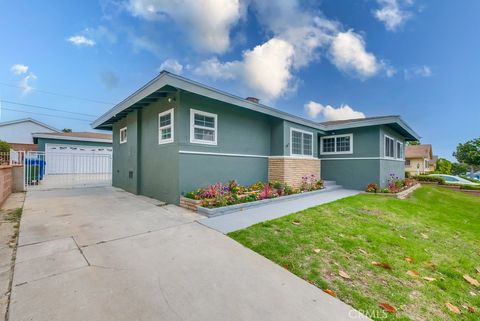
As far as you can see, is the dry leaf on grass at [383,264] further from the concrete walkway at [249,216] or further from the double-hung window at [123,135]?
the double-hung window at [123,135]

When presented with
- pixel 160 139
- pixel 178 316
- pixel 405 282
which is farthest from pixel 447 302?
pixel 160 139

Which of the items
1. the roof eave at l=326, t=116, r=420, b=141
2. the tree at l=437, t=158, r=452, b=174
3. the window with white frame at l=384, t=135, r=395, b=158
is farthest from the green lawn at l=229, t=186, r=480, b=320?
the tree at l=437, t=158, r=452, b=174

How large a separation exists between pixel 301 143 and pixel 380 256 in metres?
7.06

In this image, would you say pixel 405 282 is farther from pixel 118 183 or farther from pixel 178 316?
pixel 118 183

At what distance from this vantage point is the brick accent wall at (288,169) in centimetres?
855

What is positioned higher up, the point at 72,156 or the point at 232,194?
the point at 72,156

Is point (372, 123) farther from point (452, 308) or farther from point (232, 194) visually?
point (452, 308)

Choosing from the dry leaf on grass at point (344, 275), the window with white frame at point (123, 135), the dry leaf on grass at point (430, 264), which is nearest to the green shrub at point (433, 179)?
the dry leaf on grass at point (430, 264)

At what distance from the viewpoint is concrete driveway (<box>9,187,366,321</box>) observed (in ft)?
6.04

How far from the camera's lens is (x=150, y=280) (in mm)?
2291

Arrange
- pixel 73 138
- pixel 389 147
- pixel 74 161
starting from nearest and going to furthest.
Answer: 1. pixel 389 147
2. pixel 74 161
3. pixel 73 138

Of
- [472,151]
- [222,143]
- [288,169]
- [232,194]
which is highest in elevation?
[472,151]

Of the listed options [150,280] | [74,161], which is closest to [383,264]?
[150,280]

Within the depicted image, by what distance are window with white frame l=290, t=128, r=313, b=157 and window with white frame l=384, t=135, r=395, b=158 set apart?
4.17m
